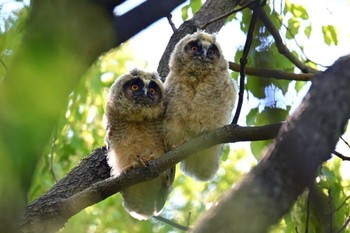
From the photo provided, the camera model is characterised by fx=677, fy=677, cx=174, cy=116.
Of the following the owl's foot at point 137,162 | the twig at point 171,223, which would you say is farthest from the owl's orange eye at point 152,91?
the twig at point 171,223

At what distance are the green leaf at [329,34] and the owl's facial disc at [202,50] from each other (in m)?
0.99

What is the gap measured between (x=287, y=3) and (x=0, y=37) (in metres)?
3.09

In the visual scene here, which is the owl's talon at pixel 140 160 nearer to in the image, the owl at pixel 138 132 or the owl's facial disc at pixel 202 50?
the owl at pixel 138 132

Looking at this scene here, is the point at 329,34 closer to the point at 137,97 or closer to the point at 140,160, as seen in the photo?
the point at 137,97

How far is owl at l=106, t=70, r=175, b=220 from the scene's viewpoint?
15.7 ft

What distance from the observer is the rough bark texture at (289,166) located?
5.39 ft

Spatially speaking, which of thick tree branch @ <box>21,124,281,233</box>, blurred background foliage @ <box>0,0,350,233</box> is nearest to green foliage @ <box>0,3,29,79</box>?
blurred background foliage @ <box>0,0,350,233</box>

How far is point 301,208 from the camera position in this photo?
11.6 ft

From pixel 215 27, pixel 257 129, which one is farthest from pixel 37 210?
pixel 215 27

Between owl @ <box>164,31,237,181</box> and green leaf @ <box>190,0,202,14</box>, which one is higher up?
green leaf @ <box>190,0,202,14</box>

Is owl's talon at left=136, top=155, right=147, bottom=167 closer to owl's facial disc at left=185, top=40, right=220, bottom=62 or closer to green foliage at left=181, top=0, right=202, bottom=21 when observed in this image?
owl's facial disc at left=185, top=40, right=220, bottom=62

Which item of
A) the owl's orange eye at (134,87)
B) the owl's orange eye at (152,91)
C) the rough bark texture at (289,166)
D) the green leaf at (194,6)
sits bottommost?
the rough bark texture at (289,166)

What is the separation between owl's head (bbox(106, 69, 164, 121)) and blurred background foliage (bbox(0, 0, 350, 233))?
28 centimetres

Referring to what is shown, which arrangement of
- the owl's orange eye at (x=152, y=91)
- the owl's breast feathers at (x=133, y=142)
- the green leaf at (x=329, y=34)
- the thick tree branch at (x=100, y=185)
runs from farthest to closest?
the green leaf at (x=329, y=34) → the owl's orange eye at (x=152, y=91) → the owl's breast feathers at (x=133, y=142) → the thick tree branch at (x=100, y=185)
